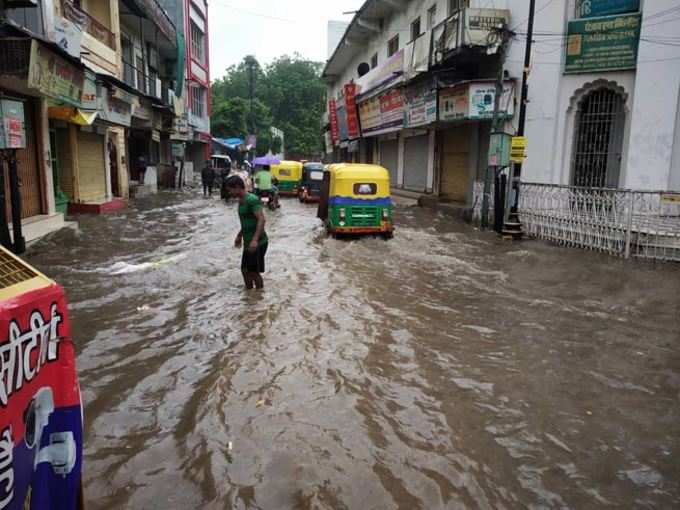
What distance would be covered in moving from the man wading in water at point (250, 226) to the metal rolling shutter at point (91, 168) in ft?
36.7

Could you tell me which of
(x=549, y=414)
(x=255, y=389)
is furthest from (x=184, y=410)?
(x=549, y=414)

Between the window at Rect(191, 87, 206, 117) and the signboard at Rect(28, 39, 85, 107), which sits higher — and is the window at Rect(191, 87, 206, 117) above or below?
above

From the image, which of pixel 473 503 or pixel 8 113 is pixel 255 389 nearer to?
pixel 473 503

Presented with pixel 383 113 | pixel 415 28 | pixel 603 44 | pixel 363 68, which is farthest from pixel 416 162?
pixel 603 44

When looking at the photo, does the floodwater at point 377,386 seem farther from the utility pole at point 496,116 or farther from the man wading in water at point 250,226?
the utility pole at point 496,116

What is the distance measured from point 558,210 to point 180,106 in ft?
73.6

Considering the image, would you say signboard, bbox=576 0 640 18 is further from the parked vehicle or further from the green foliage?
the green foliage

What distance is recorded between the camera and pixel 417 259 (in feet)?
35.0

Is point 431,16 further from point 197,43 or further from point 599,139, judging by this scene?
point 197,43

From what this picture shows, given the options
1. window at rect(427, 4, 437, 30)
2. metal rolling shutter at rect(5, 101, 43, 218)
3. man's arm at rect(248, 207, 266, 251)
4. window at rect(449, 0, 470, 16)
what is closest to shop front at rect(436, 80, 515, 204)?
window at rect(449, 0, 470, 16)

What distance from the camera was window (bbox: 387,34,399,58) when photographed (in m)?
25.0

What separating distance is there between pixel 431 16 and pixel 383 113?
4573mm

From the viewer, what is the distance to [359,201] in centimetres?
1216

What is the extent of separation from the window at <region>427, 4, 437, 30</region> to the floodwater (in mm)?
14037
